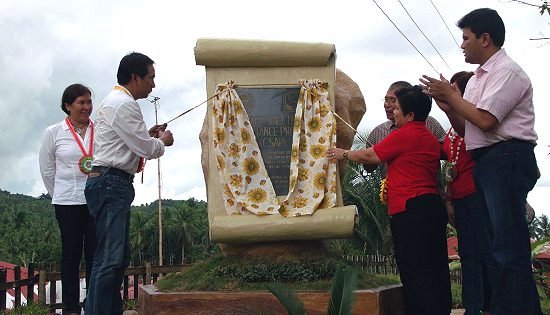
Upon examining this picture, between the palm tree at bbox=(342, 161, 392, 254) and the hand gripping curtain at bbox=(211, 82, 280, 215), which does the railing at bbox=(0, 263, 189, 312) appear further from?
the palm tree at bbox=(342, 161, 392, 254)

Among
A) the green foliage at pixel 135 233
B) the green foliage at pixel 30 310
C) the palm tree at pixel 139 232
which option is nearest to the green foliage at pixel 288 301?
the green foliage at pixel 30 310

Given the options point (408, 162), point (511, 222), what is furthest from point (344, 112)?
point (511, 222)

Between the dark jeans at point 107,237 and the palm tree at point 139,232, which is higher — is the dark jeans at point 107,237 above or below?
below

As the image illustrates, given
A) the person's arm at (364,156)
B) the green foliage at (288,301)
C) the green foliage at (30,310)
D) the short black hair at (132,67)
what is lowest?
the green foliage at (30,310)

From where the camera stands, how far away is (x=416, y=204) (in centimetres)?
440

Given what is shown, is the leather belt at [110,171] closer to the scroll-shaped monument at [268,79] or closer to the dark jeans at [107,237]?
the dark jeans at [107,237]

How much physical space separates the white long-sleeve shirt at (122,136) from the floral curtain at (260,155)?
1.39 metres

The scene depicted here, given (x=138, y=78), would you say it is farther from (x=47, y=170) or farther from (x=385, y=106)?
(x=385, y=106)

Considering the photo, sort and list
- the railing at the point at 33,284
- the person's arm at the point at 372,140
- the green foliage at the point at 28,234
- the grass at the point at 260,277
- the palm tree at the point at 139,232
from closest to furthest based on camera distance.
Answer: the grass at the point at 260,277
the person's arm at the point at 372,140
the railing at the point at 33,284
the green foliage at the point at 28,234
the palm tree at the point at 139,232

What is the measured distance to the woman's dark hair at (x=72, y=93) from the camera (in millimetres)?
5426

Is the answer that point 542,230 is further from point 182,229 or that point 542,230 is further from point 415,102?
point 182,229

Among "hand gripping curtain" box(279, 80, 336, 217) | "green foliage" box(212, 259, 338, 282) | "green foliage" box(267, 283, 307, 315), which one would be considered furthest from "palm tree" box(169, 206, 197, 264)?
"green foliage" box(267, 283, 307, 315)

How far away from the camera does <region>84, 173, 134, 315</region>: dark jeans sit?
165 inches

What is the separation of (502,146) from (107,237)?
2.37 m
